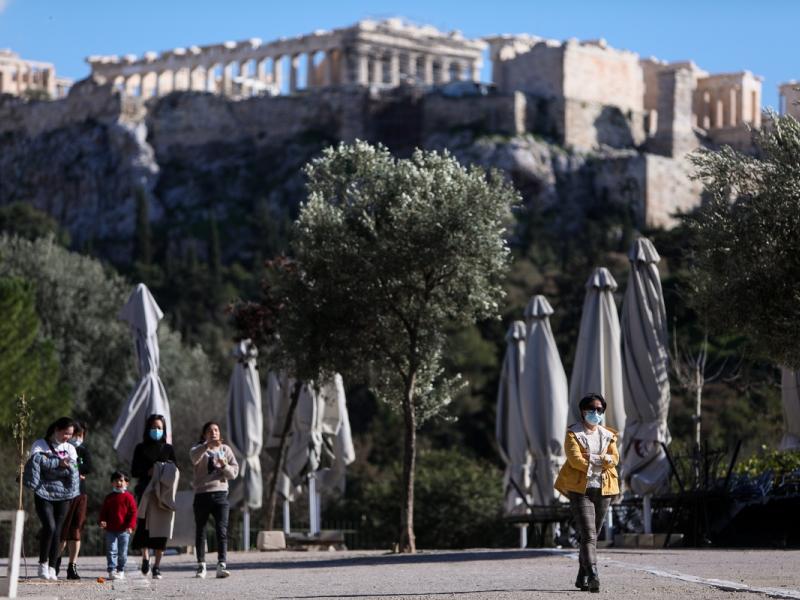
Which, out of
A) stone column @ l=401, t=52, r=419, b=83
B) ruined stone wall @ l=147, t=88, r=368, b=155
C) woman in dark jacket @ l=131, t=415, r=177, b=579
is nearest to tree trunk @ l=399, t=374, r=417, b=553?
woman in dark jacket @ l=131, t=415, r=177, b=579

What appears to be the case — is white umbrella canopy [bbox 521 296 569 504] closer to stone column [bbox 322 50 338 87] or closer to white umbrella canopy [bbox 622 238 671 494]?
white umbrella canopy [bbox 622 238 671 494]

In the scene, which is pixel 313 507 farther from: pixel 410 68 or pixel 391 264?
pixel 410 68

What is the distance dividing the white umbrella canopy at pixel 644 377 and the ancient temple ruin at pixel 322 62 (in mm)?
96898

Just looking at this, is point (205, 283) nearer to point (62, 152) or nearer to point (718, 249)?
point (62, 152)

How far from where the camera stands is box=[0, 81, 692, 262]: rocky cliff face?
4107 inches

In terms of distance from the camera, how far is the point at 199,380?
53.9 meters

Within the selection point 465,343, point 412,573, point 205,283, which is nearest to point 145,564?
point 412,573

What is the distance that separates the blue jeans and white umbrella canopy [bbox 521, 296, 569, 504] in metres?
9.20

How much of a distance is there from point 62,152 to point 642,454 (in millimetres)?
102904

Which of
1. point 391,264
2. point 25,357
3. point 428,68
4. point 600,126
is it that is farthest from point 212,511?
point 428,68

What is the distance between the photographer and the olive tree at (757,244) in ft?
67.6

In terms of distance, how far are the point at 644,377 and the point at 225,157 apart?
96.5 m

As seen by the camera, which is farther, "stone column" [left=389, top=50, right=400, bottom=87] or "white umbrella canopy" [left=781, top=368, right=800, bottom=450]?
"stone column" [left=389, top=50, right=400, bottom=87]

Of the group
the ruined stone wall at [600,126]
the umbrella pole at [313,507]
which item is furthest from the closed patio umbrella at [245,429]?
the ruined stone wall at [600,126]
